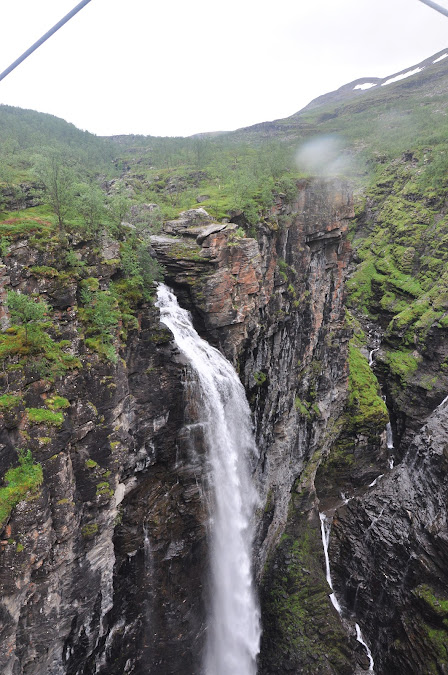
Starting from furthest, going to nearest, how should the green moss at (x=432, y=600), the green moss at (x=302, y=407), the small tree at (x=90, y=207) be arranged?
the green moss at (x=302, y=407) → the green moss at (x=432, y=600) → the small tree at (x=90, y=207)

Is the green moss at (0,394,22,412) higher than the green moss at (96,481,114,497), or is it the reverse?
the green moss at (0,394,22,412)

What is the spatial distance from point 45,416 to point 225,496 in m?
15.5

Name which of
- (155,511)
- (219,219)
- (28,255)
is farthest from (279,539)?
(28,255)

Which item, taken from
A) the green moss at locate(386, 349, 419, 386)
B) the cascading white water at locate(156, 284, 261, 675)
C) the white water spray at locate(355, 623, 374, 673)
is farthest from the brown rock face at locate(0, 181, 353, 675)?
the green moss at locate(386, 349, 419, 386)

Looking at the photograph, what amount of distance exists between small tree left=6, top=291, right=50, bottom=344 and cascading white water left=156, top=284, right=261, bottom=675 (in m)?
9.46

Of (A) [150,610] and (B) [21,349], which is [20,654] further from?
(B) [21,349]

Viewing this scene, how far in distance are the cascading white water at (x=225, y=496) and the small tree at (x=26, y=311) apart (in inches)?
372

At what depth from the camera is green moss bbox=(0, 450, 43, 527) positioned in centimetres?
1287

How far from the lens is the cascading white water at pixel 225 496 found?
24.5m

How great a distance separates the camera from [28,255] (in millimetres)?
16469

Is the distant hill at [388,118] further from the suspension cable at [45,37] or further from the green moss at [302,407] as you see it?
the suspension cable at [45,37]

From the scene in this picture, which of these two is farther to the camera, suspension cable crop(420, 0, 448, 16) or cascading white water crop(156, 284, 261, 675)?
cascading white water crop(156, 284, 261, 675)

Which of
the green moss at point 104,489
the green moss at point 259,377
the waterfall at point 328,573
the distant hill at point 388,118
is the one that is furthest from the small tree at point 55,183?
the distant hill at point 388,118

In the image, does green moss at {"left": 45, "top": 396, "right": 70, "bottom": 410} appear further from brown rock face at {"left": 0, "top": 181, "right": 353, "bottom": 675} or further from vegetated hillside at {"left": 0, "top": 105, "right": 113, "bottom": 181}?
vegetated hillside at {"left": 0, "top": 105, "right": 113, "bottom": 181}
